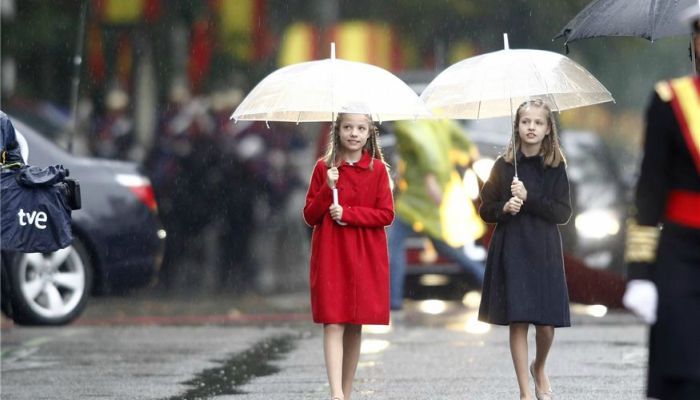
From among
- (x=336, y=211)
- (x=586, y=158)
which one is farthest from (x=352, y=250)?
(x=586, y=158)

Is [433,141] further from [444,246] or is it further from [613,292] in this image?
[613,292]

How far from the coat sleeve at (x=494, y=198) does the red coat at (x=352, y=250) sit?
1.52 feet

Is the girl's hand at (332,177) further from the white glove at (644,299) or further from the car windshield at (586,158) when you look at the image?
the car windshield at (586,158)

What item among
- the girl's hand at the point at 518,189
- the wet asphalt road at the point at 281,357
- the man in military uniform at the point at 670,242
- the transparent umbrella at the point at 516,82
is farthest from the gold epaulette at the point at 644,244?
the wet asphalt road at the point at 281,357

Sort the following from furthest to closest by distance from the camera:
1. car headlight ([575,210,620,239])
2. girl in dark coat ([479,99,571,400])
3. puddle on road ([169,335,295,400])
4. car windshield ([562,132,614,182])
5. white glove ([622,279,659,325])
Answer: car windshield ([562,132,614,182]) → car headlight ([575,210,620,239]) → puddle on road ([169,335,295,400]) → girl in dark coat ([479,99,571,400]) → white glove ([622,279,659,325])

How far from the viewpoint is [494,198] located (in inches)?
305

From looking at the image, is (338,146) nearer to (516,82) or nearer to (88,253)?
(516,82)

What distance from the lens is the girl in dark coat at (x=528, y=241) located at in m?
7.59

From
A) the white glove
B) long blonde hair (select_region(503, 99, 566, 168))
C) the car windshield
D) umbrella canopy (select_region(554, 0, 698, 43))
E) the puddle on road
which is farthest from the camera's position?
the car windshield

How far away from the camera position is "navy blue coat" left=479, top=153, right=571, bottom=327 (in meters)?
7.59

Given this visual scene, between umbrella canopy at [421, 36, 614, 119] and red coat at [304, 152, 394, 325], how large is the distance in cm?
60

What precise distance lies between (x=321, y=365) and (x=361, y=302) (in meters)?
2.38

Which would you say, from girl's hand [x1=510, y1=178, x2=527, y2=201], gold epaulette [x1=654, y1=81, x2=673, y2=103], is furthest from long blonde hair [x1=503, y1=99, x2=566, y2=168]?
gold epaulette [x1=654, y1=81, x2=673, y2=103]

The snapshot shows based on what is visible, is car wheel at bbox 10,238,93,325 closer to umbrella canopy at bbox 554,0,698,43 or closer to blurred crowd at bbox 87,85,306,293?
blurred crowd at bbox 87,85,306,293
